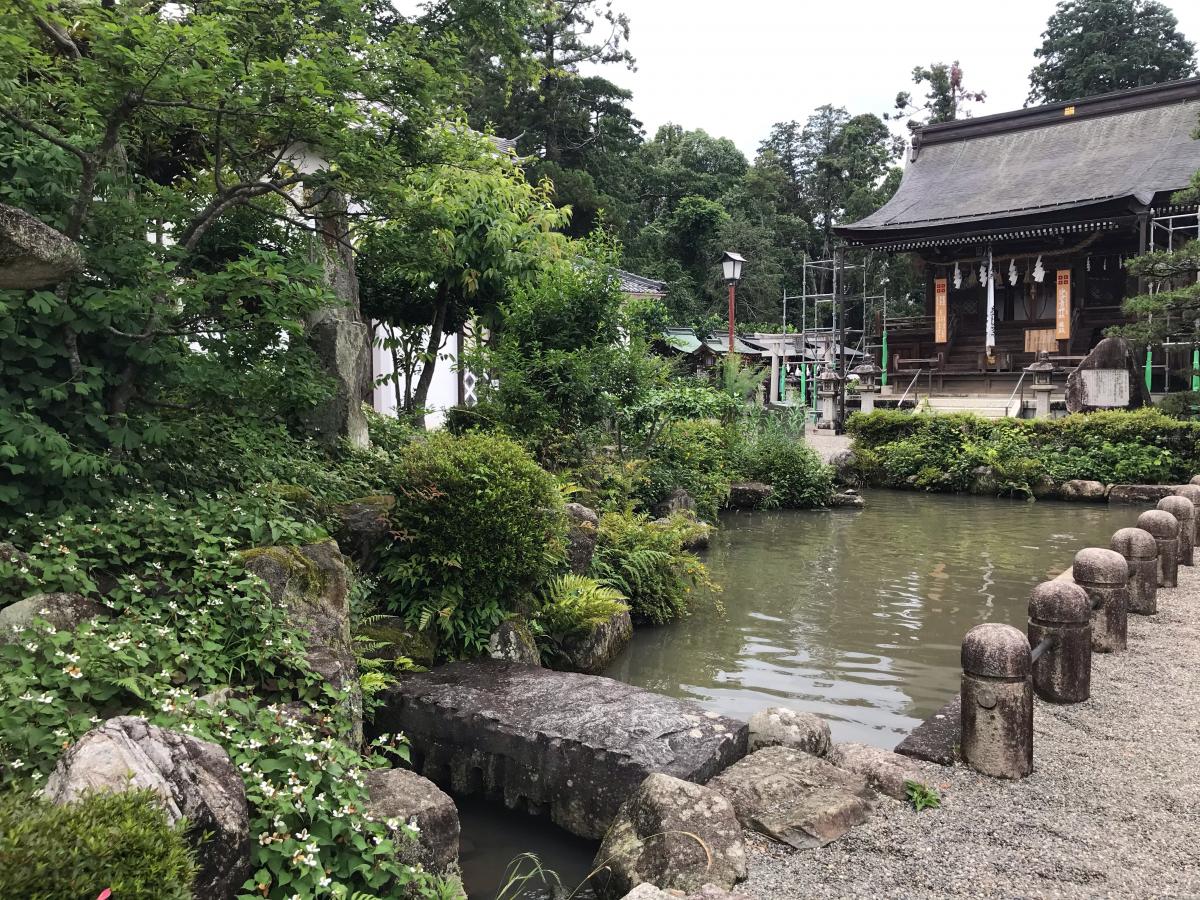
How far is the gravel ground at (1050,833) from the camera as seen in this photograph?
3342 mm

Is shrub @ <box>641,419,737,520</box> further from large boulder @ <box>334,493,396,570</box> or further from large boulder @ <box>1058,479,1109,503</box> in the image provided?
large boulder @ <box>1058,479,1109,503</box>

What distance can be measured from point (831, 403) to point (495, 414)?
20149mm

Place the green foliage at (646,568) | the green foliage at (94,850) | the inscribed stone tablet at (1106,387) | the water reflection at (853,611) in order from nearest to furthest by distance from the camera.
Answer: the green foliage at (94,850) → the water reflection at (853,611) → the green foliage at (646,568) → the inscribed stone tablet at (1106,387)

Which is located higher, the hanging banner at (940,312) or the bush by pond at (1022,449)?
the hanging banner at (940,312)

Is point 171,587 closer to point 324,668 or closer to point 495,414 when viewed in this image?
point 324,668

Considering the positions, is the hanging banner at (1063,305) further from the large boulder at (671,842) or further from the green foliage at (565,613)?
the large boulder at (671,842)

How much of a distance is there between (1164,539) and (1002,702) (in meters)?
5.21

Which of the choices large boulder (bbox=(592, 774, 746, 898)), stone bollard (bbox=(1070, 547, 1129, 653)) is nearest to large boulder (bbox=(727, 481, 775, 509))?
stone bollard (bbox=(1070, 547, 1129, 653))

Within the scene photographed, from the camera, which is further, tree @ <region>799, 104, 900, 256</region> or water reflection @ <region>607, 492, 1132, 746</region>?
tree @ <region>799, 104, 900, 256</region>

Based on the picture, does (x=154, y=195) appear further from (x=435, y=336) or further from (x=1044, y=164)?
(x=1044, y=164)

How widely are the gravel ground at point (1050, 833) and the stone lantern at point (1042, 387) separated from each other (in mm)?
18906

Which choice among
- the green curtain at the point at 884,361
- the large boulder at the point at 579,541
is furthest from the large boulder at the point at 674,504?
the green curtain at the point at 884,361

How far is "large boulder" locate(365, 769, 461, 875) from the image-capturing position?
10.8ft

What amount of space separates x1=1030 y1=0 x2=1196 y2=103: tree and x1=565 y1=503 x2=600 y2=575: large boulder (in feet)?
162
